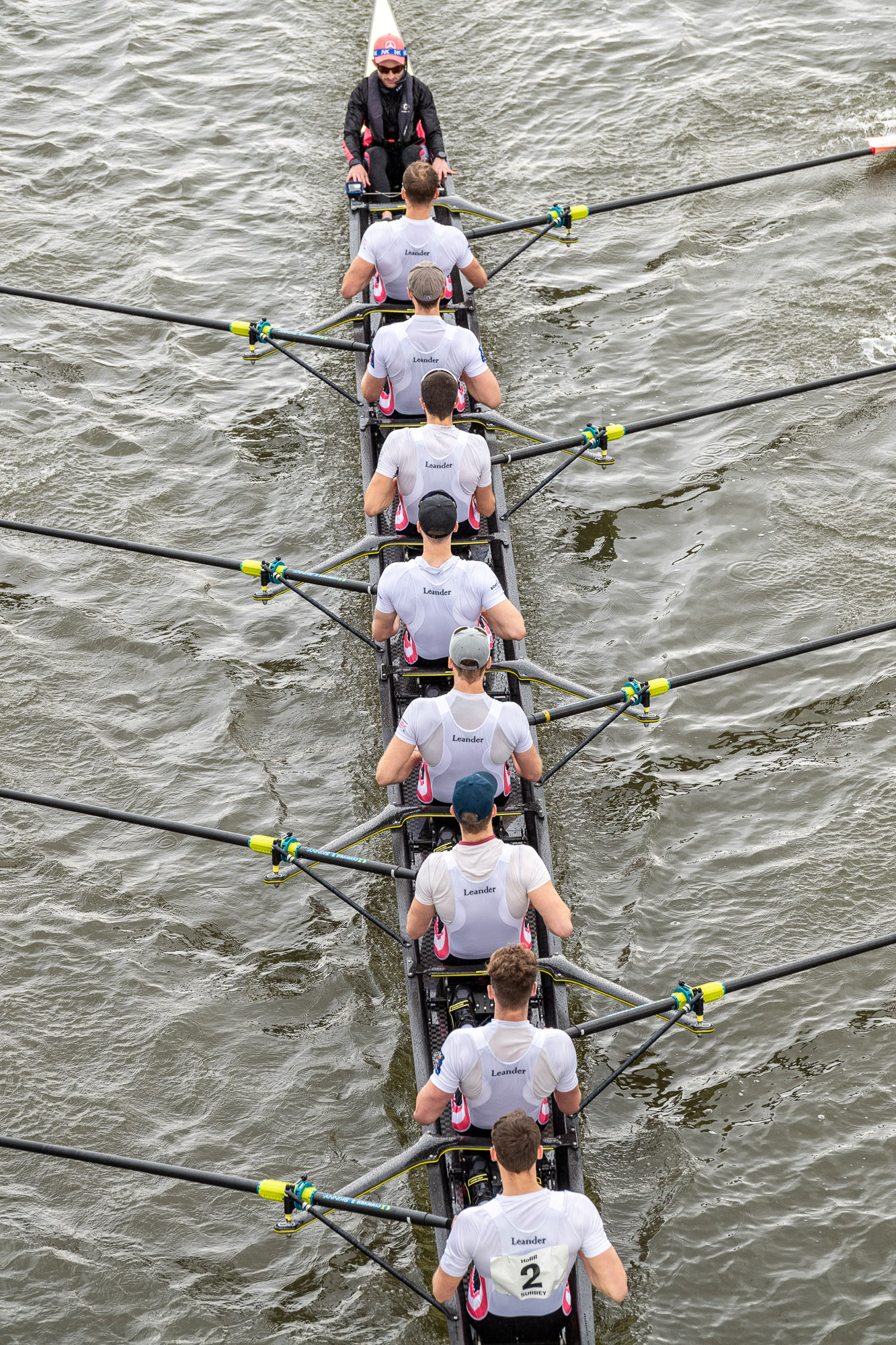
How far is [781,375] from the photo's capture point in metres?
12.0

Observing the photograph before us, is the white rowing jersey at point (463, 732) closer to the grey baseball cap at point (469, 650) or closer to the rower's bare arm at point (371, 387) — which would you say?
the grey baseball cap at point (469, 650)

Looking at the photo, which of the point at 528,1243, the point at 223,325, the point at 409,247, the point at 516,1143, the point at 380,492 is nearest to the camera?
the point at 516,1143

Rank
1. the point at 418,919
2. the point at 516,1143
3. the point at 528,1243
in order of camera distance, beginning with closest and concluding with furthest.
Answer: the point at 516,1143 < the point at 528,1243 < the point at 418,919

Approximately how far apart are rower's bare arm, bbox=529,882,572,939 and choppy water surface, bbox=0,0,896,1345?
56.3 inches

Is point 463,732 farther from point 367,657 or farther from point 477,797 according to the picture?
point 367,657

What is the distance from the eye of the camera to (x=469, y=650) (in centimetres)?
677

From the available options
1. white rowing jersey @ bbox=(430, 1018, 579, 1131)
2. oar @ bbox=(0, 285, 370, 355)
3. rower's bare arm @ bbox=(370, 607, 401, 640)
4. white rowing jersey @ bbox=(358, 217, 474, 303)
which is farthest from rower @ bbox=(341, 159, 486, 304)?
white rowing jersey @ bbox=(430, 1018, 579, 1131)

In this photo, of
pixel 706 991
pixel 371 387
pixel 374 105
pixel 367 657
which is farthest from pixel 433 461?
pixel 374 105

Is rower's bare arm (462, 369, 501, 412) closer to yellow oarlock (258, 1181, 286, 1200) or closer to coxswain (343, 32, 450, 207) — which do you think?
coxswain (343, 32, 450, 207)

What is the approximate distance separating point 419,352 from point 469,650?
10.5 ft

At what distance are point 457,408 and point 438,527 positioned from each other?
2748mm

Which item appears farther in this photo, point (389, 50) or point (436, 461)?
point (389, 50)

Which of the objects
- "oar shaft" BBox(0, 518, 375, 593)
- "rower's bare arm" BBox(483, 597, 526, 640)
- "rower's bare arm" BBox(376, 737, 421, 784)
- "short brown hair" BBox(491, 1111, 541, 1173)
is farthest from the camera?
"oar shaft" BBox(0, 518, 375, 593)

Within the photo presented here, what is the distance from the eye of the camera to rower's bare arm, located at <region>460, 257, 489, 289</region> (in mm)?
→ 10664
